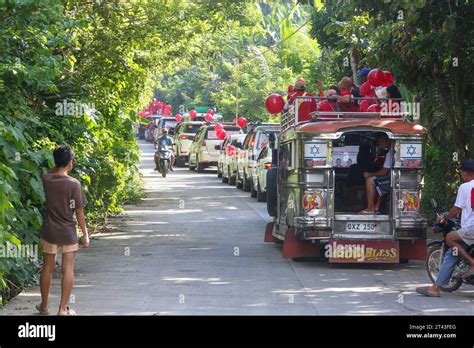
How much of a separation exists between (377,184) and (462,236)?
3231 mm

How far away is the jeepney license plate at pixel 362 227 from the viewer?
1505cm

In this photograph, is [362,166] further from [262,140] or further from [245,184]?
[245,184]

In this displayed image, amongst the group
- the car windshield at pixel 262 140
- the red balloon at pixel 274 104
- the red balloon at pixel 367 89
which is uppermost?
the red balloon at pixel 367 89

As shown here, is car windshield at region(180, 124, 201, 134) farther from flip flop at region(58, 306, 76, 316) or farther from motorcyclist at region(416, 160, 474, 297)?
flip flop at region(58, 306, 76, 316)

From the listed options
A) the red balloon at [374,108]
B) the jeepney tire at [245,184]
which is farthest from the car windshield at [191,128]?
the red balloon at [374,108]

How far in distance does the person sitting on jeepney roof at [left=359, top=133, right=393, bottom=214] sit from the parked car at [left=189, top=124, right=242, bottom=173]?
75.9ft

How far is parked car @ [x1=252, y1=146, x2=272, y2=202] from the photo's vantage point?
25953 millimetres

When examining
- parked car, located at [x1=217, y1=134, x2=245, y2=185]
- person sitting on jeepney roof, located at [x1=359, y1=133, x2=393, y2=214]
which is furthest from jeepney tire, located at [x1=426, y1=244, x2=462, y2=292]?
parked car, located at [x1=217, y1=134, x2=245, y2=185]

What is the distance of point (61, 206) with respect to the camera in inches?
416

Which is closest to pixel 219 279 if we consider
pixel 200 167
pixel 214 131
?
pixel 214 131

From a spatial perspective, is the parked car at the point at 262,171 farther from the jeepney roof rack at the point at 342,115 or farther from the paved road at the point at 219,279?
the jeepney roof rack at the point at 342,115

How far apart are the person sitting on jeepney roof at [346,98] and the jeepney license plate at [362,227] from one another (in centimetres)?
222
